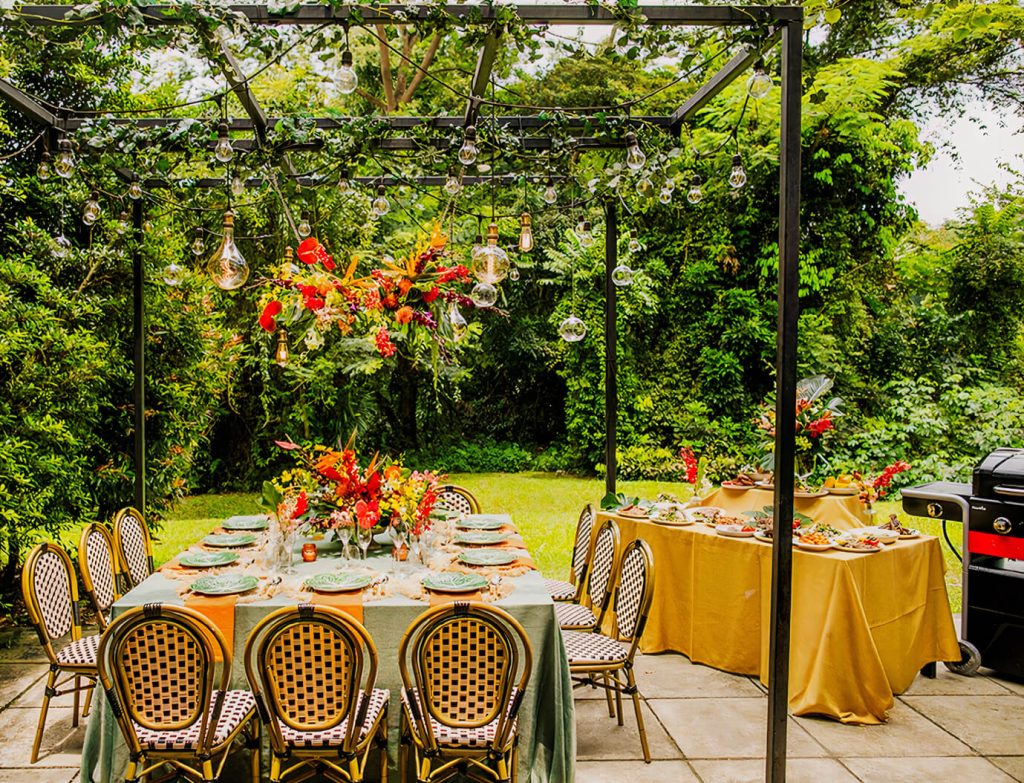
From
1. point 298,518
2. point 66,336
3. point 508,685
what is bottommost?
point 508,685

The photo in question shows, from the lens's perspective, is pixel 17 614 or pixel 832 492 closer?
pixel 832 492

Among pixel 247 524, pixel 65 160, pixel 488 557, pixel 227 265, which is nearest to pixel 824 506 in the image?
pixel 488 557

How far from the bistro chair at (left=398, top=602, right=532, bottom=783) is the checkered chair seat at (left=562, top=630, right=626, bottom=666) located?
2.14ft

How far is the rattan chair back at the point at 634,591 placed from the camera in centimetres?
354

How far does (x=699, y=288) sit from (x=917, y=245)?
12.4ft

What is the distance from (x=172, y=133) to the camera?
4.04 metres

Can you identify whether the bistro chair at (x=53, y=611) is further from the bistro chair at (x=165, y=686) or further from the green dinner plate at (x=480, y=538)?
the green dinner plate at (x=480, y=538)

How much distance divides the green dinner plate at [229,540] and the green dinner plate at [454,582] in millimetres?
1254

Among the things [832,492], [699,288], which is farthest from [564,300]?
[832,492]

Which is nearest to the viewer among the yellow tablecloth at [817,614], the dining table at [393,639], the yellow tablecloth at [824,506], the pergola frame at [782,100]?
the pergola frame at [782,100]

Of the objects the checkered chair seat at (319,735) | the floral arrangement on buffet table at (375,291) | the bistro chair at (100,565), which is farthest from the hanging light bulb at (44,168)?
the checkered chair seat at (319,735)

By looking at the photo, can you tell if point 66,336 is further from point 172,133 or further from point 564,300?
point 564,300

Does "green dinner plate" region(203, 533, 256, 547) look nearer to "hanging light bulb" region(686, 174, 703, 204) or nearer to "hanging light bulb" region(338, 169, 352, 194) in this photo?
"hanging light bulb" region(338, 169, 352, 194)

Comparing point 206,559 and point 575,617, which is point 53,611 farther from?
point 575,617
